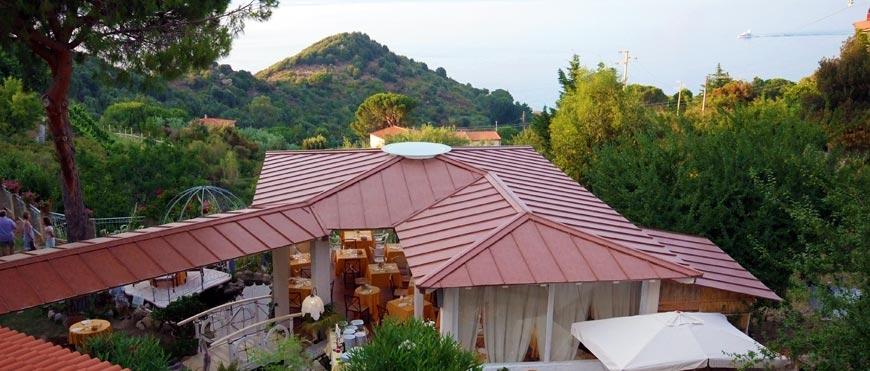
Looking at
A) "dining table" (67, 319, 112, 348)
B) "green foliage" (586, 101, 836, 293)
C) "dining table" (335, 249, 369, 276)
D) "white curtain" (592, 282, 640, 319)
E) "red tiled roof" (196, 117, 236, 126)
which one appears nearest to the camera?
"white curtain" (592, 282, 640, 319)

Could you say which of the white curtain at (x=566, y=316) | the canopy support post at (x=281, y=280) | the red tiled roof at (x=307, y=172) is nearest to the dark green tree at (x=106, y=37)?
the red tiled roof at (x=307, y=172)

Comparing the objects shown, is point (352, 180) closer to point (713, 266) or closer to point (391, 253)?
point (391, 253)

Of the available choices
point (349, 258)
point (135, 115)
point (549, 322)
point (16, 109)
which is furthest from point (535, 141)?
point (135, 115)

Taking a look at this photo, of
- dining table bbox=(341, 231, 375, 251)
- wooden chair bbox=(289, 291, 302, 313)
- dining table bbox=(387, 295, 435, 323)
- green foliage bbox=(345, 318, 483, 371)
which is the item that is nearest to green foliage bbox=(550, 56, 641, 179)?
dining table bbox=(341, 231, 375, 251)

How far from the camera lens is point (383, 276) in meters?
13.3

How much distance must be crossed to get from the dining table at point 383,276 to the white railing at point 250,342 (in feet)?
9.28

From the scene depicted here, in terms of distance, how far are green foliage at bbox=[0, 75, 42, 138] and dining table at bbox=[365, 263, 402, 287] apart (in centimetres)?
2360

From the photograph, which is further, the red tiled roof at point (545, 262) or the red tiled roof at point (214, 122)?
the red tiled roof at point (214, 122)

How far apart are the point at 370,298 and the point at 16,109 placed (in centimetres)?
2571

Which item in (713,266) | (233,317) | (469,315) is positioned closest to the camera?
(469,315)

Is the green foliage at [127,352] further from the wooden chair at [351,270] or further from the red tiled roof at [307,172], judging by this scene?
the wooden chair at [351,270]

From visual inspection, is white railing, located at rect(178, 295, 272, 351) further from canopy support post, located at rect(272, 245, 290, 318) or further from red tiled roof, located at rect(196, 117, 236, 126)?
red tiled roof, located at rect(196, 117, 236, 126)

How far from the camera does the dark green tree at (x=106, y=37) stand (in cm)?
1105

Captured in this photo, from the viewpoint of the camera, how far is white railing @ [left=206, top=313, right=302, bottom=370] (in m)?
9.77
